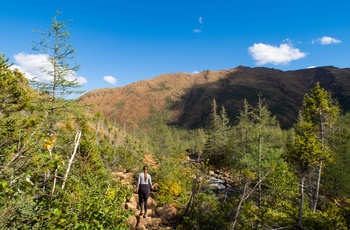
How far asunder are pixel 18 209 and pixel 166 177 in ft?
54.2

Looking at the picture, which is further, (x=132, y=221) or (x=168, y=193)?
(x=168, y=193)

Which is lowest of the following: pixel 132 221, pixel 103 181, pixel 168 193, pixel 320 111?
pixel 168 193

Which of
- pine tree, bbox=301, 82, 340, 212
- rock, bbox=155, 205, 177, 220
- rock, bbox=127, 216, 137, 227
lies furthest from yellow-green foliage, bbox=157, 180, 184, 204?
pine tree, bbox=301, 82, 340, 212

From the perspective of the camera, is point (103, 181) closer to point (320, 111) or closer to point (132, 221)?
point (132, 221)

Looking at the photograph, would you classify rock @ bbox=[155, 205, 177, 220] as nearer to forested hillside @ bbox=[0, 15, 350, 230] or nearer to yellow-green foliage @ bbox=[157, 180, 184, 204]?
forested hillside @ bbox=[0, 15, 350, 230]

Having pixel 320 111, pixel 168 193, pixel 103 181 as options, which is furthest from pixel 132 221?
pixel 320 111

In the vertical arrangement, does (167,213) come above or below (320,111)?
below

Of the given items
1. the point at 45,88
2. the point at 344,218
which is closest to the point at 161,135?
the point at 45,88

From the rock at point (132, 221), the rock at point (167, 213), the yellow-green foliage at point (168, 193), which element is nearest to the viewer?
the rock at point (132, 221)

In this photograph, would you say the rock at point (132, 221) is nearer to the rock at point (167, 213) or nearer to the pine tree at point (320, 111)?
the rock at point (167, 213)

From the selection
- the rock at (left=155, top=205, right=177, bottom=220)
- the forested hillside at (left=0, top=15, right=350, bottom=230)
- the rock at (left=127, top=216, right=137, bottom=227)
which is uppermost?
the forested hillside at (left=0, top=15, right=350, bottom=230)

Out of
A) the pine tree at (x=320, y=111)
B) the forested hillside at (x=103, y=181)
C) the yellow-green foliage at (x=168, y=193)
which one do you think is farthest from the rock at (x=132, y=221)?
the pine tree at (x=320, y=111)

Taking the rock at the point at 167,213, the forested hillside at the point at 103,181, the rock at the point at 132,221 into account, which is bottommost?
the rock at the point at 167,213

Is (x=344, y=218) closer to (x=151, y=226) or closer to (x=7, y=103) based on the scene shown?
(x=151, y=226)
